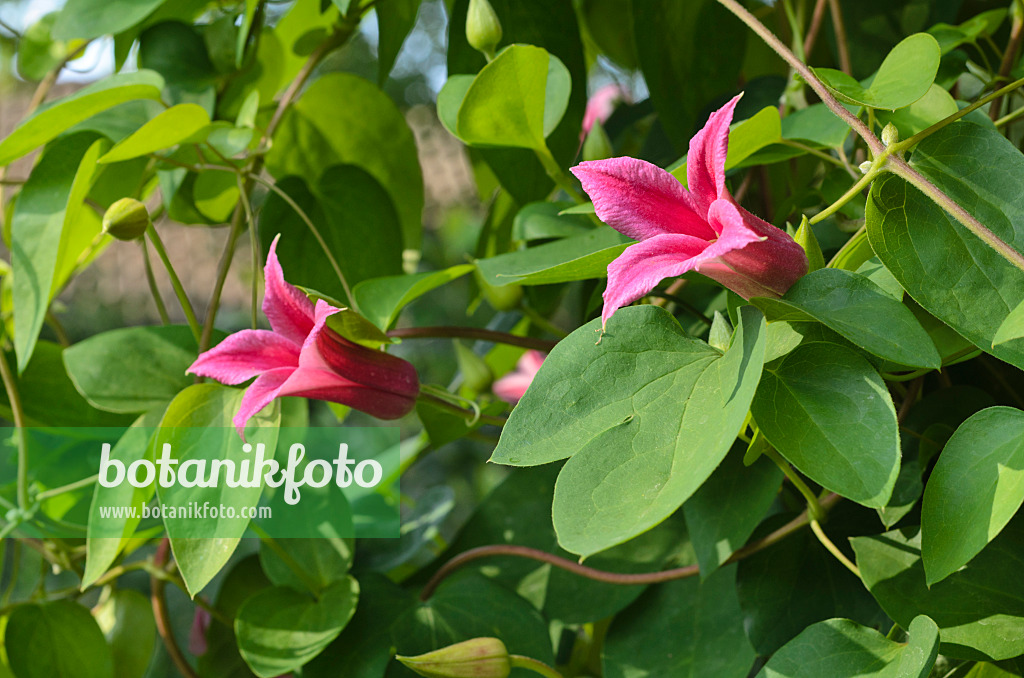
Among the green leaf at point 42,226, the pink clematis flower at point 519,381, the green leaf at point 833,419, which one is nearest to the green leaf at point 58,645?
the green leaf at point 42,226

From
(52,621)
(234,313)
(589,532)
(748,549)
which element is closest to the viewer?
(589,532)

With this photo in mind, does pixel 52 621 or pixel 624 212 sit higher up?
pixel 624 212

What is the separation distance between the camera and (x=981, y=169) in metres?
0.21

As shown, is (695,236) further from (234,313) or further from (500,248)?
(234,313)

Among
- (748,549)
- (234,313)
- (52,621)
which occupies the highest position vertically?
(748,549)

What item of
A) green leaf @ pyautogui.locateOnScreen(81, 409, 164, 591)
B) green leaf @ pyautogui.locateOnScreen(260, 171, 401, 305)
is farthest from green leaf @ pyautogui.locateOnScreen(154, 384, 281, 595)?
green leaf @ pyautogui.locateOnScreen(260, 171, 401, 305)

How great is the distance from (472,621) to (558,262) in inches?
6.5

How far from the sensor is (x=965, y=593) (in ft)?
0.75

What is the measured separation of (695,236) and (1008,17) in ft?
0.93

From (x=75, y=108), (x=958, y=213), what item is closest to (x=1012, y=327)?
(x=958, y=213)

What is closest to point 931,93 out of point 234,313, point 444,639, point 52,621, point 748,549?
point 748,549

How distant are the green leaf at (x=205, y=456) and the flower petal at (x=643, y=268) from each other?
15 centimetres

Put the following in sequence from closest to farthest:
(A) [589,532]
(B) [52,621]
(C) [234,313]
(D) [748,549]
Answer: (A) [589,532], (D) [748,549], (B) [52,621], (C) [234,313]

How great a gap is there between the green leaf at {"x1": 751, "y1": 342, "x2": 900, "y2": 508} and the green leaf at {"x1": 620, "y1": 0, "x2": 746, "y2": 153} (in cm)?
→ 18
